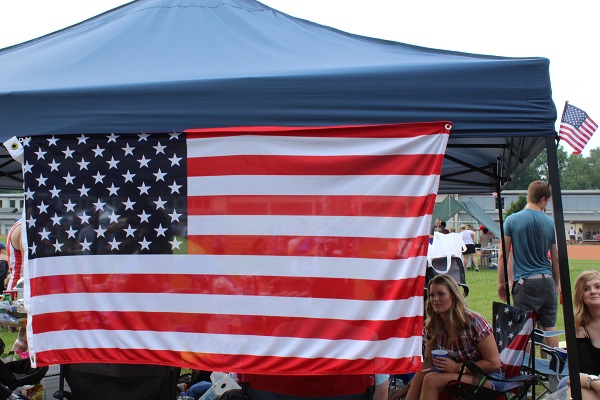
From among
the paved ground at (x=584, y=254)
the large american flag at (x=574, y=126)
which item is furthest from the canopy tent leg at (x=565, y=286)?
the paved ground at (x=584, y=254)

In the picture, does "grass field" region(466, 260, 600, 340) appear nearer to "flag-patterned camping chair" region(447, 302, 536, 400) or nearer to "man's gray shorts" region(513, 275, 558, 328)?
"man's gray shorts" region(513, 275, 558, 328)

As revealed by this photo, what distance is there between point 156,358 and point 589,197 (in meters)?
66.8

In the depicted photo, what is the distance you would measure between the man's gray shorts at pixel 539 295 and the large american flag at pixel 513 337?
1.13 meters

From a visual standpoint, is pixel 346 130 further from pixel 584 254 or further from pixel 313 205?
pixel 584 254

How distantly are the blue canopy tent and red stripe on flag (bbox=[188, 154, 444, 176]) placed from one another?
20 cm

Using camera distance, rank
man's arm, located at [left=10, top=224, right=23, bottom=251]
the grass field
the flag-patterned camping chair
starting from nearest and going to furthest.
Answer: the flag-patterned camping chair
man's arm, located at [left=10, top=224, right=23, bottom=251]
the grass field

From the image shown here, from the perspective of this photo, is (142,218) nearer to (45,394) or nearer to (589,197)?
(45,394)

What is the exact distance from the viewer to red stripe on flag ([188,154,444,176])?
11.3 feet

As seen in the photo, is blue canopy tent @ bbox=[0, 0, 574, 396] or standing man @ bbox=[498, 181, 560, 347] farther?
standing man @ bbox=[498, 181, 560, 347]

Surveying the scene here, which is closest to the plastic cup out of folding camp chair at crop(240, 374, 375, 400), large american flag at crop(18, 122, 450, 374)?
folding camp chair at crop(240, 374, 375, 400)

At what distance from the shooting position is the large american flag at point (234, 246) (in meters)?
3.42

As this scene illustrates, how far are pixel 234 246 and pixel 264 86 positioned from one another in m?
0.93

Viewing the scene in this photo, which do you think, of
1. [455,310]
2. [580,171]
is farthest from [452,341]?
[580,171]

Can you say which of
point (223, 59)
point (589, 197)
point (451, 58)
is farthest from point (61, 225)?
point (589, 197)
